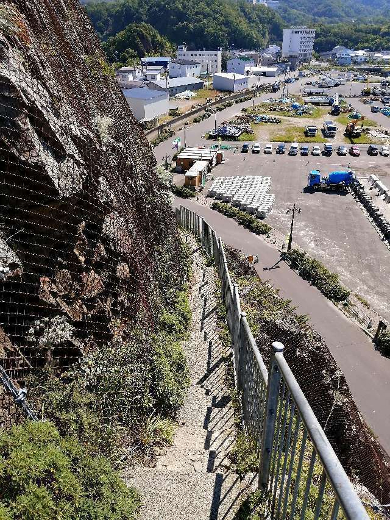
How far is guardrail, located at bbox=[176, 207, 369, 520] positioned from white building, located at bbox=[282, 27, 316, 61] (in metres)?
152

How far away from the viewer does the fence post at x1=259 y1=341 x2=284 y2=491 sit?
10.7 ft

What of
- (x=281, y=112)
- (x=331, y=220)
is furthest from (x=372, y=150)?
(x=281, y=112)

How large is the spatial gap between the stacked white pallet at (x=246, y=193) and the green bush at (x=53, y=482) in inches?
1002

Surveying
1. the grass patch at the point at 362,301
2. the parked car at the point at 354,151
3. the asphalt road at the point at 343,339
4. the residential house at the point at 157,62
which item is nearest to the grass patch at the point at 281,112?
the parked car at the point at 354,151

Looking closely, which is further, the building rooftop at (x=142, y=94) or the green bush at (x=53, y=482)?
the building rooftop at (x=142, y=94)

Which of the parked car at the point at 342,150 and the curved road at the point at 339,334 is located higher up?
the parked car at the point at 342,150

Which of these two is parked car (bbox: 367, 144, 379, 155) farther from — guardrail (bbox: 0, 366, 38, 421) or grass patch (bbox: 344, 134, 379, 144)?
guardrail (bbox: 0, 366, 38, 421)

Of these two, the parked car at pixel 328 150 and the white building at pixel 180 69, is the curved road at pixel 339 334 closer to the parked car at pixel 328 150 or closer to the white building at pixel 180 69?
A: the parked car at pixel 328 150

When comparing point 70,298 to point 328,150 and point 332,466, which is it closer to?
point 332,466

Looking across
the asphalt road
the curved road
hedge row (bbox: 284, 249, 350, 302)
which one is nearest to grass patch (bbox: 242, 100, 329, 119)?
the curved road

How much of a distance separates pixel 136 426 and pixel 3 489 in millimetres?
3016

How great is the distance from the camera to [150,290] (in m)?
10.5

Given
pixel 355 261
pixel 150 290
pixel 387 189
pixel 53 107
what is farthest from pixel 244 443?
pixel 387 189

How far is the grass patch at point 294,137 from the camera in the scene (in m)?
48.6
